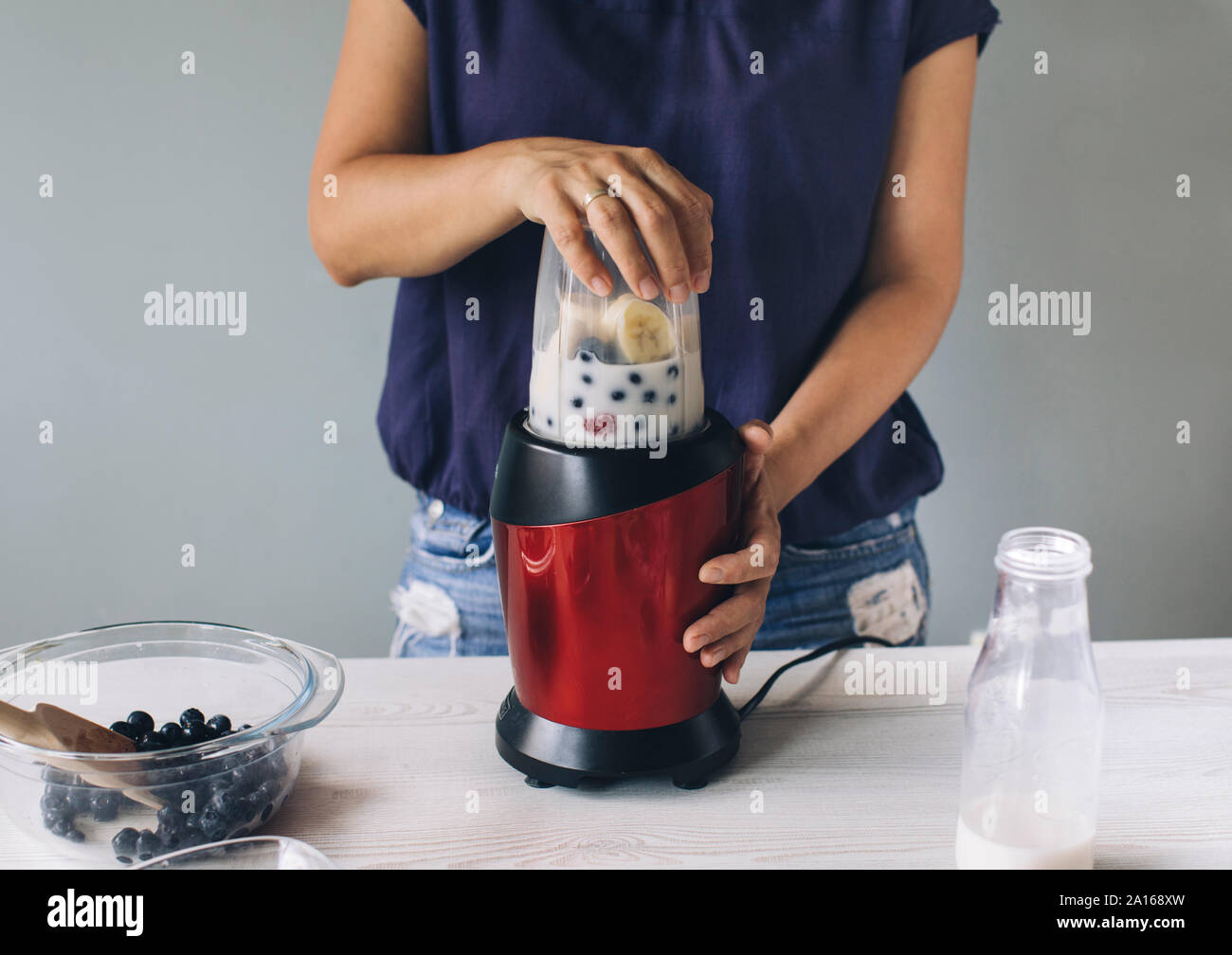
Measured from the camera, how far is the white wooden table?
0.63 metres

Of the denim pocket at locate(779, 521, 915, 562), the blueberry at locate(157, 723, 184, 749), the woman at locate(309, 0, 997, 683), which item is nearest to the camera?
the blueberry at locate(157, 723, 184, 749)

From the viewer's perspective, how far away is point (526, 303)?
98 centimetres

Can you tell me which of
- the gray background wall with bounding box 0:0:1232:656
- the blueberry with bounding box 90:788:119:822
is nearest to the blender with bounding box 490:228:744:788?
the blueberry with bounding box 90:788:119:822

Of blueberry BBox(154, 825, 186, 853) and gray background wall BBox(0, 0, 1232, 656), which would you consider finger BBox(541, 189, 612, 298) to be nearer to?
blueberry BBox(154, 825, 186, 853)

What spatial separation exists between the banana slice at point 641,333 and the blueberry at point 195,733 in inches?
13.6

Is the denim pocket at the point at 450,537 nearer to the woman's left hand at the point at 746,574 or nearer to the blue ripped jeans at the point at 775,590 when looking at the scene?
the blue ripped jeans at the point at 775,590

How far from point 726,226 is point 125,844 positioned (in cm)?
71

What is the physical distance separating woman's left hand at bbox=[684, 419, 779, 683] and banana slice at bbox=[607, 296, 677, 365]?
4.3 inches

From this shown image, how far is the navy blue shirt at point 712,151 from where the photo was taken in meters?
0.94

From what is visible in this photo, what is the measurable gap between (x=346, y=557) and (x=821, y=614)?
930 mm

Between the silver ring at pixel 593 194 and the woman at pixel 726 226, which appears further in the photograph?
the woman at pixel 726 226

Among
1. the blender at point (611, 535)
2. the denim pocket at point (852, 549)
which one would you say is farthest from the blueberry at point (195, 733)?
the denim pocket at point (852, 549)
